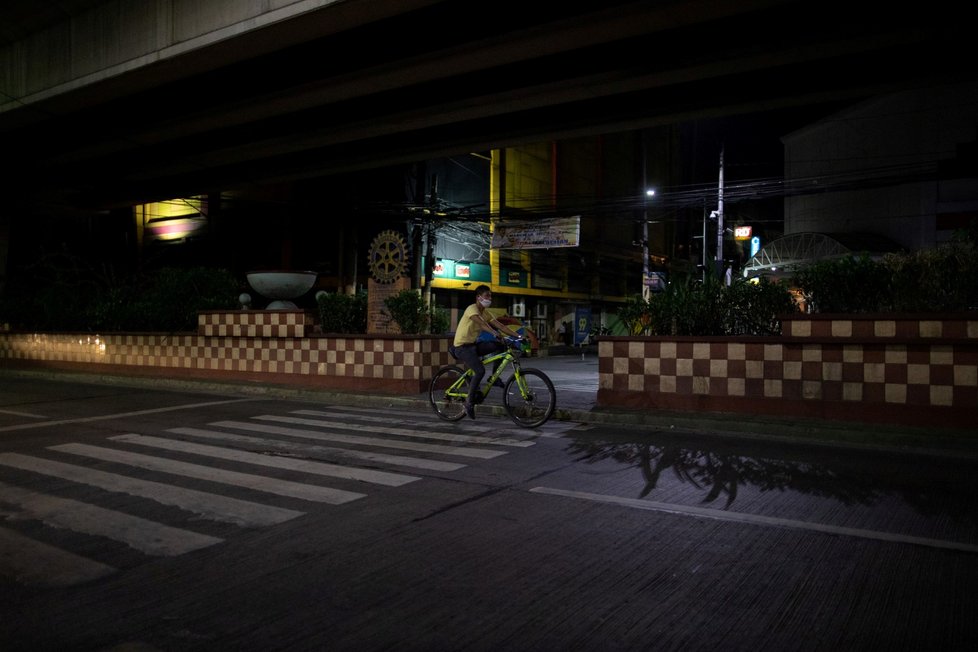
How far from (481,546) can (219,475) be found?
2.89m

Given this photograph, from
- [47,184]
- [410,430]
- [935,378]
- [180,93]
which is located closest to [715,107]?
[935,378]

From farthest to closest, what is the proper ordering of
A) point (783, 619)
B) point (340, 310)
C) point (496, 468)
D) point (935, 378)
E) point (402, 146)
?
point (402, 146), point (340, 310), point (935, 378), point (496, 468), point (783, 619)

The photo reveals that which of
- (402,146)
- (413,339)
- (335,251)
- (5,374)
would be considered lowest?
(5,374)

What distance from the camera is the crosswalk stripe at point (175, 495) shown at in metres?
4.57

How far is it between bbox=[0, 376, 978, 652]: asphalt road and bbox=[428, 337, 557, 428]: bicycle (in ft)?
4.84

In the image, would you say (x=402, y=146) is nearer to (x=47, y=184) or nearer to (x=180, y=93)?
(x=180, y=93)

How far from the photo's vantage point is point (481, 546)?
400 centimetres

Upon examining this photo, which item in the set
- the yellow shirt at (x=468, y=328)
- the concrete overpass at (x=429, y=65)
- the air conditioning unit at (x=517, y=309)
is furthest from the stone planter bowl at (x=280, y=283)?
the air conditioning unit at (x=517, y=309)

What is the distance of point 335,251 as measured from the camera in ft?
86.2

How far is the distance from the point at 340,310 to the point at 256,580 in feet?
32.4

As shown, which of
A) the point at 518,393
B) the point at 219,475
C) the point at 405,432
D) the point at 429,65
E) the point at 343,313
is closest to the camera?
the point at 219,475

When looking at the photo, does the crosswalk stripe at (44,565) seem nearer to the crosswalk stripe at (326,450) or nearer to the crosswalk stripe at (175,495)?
Answer: the crosswalk stripe at (175,495)

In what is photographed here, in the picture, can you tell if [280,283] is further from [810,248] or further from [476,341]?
[810,248]

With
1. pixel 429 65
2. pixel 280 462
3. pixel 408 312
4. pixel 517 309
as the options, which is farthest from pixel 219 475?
pixel 517 309
